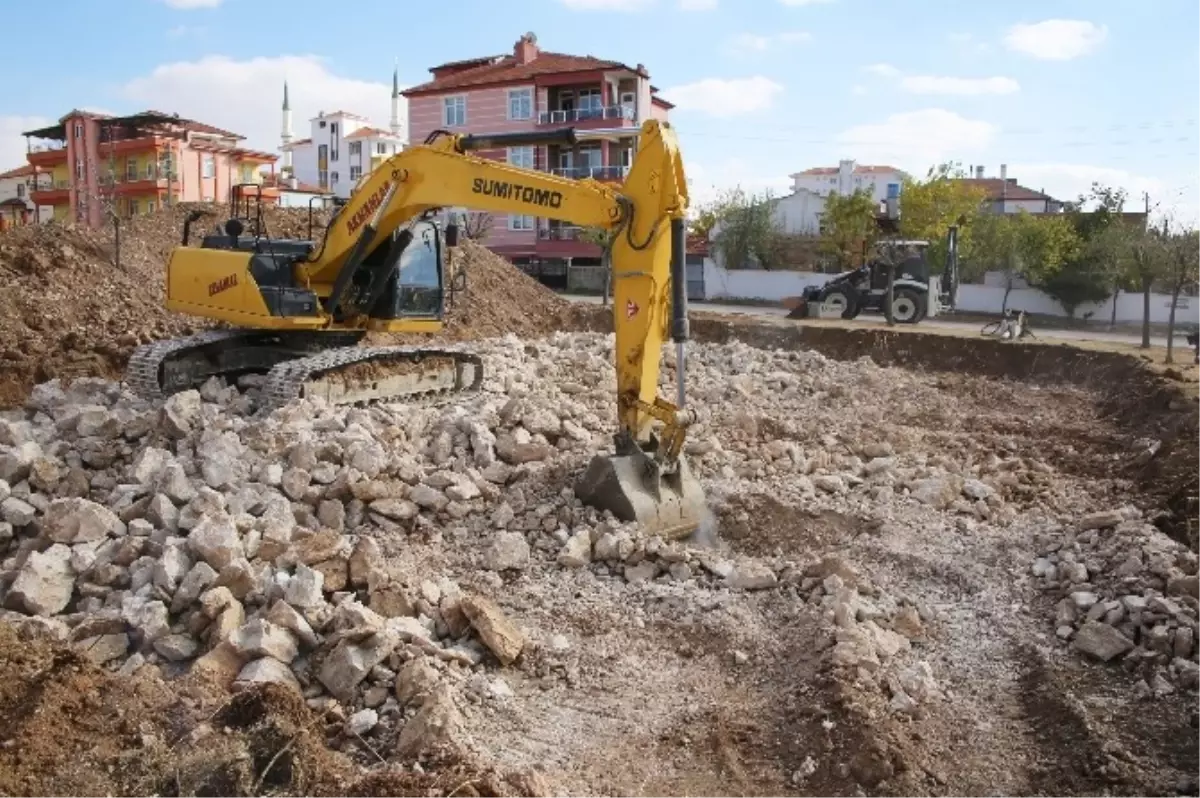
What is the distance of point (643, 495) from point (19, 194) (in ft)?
177

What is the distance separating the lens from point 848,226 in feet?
114

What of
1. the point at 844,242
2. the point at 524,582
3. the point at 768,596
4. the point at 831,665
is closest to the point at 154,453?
the point at 524,582

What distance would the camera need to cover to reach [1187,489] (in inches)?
328

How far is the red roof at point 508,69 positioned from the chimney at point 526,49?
113 mm

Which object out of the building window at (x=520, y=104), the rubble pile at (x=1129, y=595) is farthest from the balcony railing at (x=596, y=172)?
the rubble pile at (x=1129, y=595)

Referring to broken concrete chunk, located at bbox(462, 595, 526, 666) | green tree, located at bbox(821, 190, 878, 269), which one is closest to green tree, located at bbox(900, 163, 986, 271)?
green tree, located at bbox(821, 190, 878, 269)

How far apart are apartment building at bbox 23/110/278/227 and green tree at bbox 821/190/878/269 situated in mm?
19254

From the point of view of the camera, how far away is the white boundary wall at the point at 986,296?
30094mm

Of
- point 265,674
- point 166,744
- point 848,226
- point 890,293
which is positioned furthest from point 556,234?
point 166,744

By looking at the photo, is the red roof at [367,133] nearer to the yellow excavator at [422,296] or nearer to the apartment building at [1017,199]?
the apartment building at [1017,199]

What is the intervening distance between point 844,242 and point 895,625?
3106 centimetres

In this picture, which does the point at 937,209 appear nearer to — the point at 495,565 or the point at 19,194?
the point at 495,565

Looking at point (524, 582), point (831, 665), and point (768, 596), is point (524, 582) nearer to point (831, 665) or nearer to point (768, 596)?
point (768, 596)

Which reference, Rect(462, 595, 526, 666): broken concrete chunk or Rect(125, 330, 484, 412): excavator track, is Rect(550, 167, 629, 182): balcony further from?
Rect(462, 595, 526, 666): broken concrete chunk
